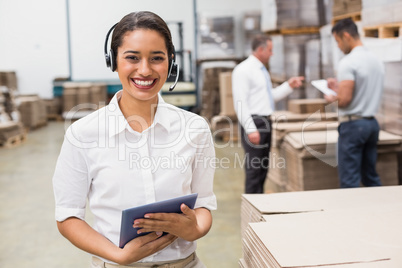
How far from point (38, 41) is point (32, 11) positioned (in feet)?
3.02

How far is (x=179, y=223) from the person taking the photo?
1.62 m

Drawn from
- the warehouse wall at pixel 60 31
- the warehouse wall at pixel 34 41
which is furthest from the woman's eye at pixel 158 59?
the warehouse wall at pixel 34 41

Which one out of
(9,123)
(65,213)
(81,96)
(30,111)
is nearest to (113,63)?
(65,213)

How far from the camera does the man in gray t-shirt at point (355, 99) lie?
167 inches

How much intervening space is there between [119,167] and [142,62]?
368 millimetres

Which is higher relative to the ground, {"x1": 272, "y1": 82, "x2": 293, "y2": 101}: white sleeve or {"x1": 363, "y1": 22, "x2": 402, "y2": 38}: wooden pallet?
{"x1": 363, "y1": 22, "x2": 402, "y2": 38}: wooden pallet

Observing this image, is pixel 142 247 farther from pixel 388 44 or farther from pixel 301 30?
pixel 301 30

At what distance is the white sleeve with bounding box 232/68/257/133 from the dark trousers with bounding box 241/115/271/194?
0.14 meters

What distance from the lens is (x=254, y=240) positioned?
1925 millimetres

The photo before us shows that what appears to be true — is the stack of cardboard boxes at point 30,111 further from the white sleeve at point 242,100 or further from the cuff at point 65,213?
the cuff at point 65,213

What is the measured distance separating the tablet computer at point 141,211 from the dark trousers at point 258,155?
3524 mm

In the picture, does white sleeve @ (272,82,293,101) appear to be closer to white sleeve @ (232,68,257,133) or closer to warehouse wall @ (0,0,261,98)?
white sleeve @ (232,68,257,133)

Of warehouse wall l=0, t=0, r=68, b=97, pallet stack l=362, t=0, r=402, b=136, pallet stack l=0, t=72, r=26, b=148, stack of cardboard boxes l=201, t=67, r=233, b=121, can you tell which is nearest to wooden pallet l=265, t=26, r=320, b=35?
pallet stack l=362, t=0, r=402, b=136

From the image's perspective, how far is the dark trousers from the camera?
511 centimetres
